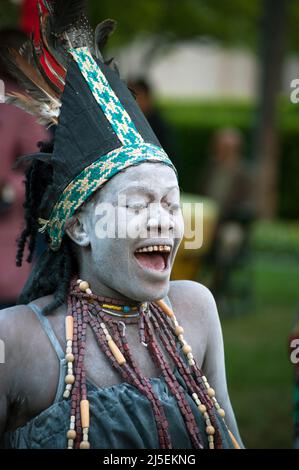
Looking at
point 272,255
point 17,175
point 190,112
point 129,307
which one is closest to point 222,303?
point 272,255

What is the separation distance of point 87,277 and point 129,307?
0.56 feet

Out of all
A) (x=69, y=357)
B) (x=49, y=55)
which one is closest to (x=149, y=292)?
(x=69, y=357)

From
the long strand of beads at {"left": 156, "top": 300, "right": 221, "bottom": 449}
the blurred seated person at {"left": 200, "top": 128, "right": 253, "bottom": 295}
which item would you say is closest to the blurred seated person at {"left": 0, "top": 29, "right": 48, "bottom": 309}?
the long strand of beads at {"left": 156, "top": 300, "right": 221, "bottom": 449}

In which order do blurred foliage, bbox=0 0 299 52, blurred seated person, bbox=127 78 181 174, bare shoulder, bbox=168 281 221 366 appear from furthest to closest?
1. blurred foliage, bbox=0 0 299 52
2. blurred seated person, bbox=127 78 181 174
3. bare shoulder, bbox=168 281 221 366

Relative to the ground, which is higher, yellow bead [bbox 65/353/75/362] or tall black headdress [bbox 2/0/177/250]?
tall black headdress [bbox 2/0/177/250]

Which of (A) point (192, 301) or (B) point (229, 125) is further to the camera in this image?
(B) point (229, 125)

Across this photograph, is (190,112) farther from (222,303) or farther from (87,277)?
(87,277)

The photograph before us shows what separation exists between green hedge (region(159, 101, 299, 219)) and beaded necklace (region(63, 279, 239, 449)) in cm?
1370

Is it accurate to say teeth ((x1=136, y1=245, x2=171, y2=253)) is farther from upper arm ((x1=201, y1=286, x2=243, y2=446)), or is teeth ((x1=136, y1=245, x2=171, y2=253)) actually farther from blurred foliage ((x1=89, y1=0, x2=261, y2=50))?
blurred foliage ((x1=89, y1=0, x2=261, y2=50))

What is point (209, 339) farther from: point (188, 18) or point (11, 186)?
point (188, 18)

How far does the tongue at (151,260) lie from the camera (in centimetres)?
309

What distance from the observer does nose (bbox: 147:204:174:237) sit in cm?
304

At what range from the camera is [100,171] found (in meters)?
3.05

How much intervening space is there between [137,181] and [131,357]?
565mm
